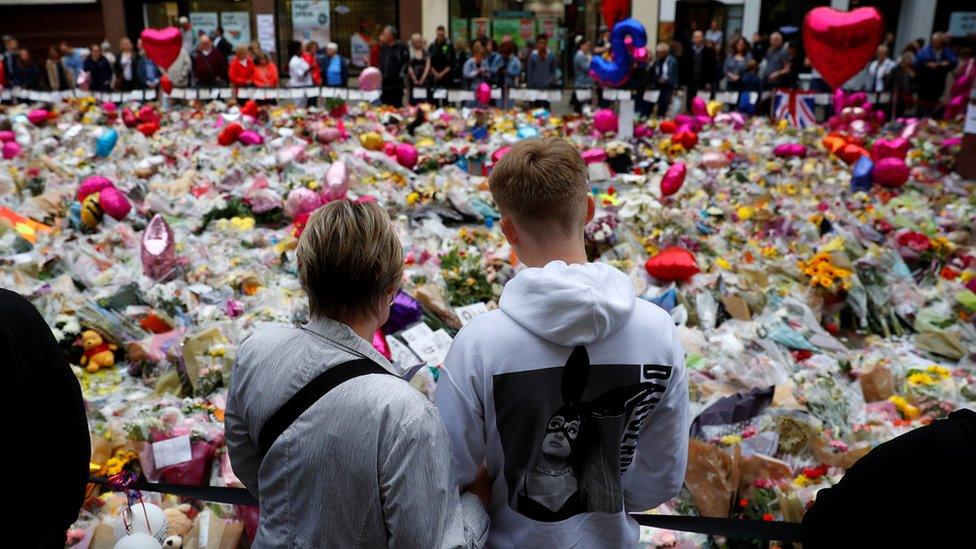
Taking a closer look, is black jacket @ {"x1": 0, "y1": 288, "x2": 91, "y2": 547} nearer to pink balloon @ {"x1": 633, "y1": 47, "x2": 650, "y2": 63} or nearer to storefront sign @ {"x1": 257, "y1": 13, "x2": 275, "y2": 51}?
pink balloon @ {"x1": 633, "y1": 47, "x2": 650, "y2": 63}

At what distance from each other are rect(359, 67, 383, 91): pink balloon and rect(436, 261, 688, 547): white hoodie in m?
10.7

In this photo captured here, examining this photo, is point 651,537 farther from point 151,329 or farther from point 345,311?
point 151,329

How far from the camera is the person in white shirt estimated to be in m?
11.6

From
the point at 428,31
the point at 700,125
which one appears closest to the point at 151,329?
the point at 700,125

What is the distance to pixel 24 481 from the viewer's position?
143 cm

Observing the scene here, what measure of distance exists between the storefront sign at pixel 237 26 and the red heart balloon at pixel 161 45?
5623 millimetres

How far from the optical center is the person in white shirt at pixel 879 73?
457 inches

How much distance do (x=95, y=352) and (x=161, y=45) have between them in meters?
9.63

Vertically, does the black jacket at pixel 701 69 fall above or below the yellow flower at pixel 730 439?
above

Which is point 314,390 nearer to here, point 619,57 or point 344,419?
point 344,419

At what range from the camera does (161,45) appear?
1177 centimetres

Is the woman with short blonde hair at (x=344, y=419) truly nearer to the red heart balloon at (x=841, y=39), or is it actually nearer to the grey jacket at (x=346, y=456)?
the grey jacket at (x=346, y=456)

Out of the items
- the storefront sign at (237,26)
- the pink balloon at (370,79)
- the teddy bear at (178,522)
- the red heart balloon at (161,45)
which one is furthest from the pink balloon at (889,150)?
the storefront sign at (237,26)

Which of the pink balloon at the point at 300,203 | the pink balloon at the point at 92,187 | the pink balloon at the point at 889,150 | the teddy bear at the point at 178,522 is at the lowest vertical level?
the teddy bear at the point at 178,522
